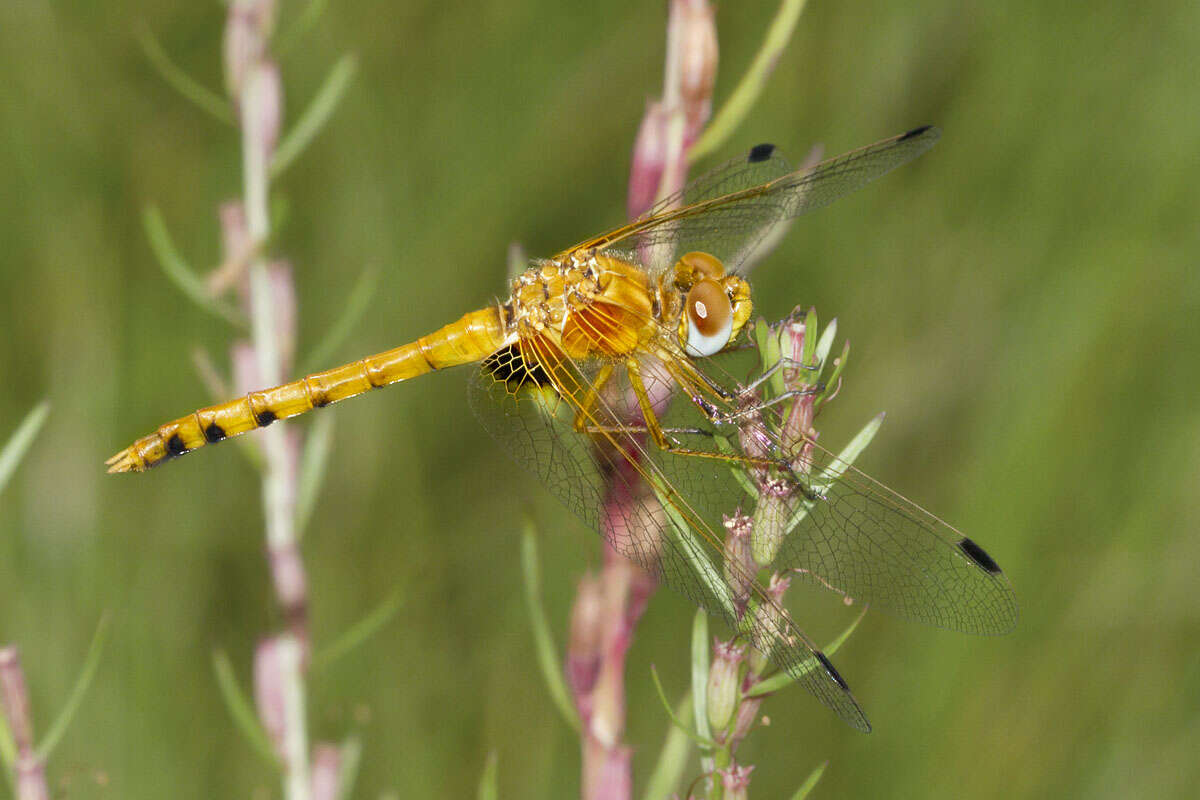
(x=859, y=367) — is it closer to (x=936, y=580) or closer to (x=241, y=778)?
(x=936, y=580)

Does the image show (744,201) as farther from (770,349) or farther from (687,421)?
(770,349)

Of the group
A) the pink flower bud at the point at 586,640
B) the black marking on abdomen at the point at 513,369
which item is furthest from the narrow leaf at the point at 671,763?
the black marking on abdomen at the point at 513,369

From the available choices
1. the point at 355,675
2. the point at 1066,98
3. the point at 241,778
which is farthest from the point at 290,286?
the point at 1066,98

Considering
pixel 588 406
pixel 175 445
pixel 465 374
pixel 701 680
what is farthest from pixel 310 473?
pixel 465 374

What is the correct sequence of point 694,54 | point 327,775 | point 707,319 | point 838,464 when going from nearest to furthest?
point 838,464, point 694,54, point 327,775, point 707,319

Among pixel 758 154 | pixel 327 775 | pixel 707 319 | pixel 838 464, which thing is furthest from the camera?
pixel 758 154

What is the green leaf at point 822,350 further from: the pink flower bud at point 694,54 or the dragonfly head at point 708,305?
the dragonfly head at point 708,305
